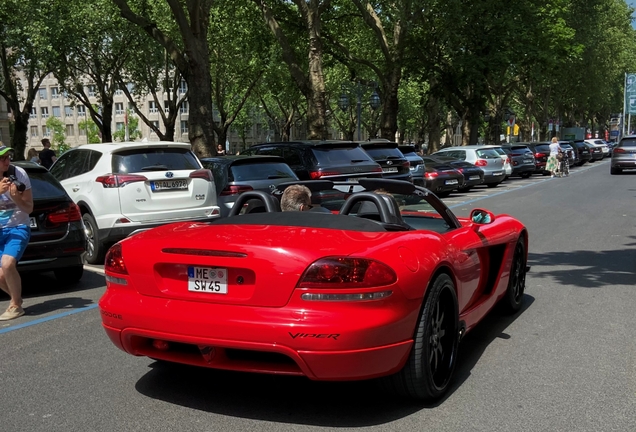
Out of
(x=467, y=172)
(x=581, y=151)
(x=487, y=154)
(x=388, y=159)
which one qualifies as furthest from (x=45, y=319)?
(x=581, y=151)

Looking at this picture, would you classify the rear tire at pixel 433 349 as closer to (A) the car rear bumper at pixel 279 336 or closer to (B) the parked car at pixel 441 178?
(A) the car rear bumper at pixel 279 336

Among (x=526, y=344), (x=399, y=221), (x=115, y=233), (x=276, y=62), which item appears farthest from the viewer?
(x=276, y=62)

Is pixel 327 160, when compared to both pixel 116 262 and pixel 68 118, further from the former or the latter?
pixel 68 118

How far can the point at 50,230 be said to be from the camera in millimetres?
7703

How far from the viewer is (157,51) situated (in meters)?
35.2

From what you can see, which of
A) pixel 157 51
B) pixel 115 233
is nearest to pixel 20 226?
pixel 115 233

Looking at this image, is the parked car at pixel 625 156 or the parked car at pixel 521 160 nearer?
the parked car at pixel 521 160

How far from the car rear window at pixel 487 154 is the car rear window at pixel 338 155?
41.0ft

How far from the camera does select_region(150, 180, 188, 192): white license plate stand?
32.6 feet

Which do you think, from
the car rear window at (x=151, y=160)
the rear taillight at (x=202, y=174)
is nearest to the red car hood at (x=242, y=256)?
the car rear window at (x=151, y=160)

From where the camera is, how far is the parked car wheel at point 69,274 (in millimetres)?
8297

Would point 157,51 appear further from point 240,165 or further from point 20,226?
point 20,226

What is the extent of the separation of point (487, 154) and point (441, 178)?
5.44 meters

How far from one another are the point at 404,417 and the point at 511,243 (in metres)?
2.43
